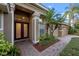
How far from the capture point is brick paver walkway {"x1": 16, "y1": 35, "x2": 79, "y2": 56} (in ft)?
15.0

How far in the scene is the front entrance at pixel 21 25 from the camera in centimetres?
456

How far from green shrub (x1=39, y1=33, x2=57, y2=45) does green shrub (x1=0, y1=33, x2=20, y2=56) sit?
563mm

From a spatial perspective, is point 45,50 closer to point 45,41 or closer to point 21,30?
point 45,41

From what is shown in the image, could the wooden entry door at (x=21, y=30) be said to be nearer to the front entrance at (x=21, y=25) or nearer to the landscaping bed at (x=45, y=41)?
the front entrance at (x=21, y=25)

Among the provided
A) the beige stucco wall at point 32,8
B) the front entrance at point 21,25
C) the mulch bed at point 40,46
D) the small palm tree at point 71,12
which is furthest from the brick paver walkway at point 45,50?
the beige stucco wall at point 32,8

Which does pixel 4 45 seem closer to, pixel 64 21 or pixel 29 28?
pixel 29 28

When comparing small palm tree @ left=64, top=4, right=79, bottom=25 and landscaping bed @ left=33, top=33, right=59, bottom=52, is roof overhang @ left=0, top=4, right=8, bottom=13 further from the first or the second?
small palm tree @ left=64, top=4, right=79, bottom=25

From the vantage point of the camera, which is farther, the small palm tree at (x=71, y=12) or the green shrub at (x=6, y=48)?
the small palm tree at (x=71, y=12)

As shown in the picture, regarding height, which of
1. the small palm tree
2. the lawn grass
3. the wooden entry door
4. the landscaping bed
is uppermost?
the small palm tree

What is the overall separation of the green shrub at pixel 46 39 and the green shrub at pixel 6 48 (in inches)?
22.2

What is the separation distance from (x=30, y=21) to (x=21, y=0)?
48 centimetres

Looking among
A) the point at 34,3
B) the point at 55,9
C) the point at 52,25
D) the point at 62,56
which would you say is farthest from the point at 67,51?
the point at 34,3

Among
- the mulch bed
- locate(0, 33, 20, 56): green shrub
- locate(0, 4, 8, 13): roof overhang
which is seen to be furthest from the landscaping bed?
locate(0, 4, 8, 13): roof overhang

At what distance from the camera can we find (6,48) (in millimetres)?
4461
